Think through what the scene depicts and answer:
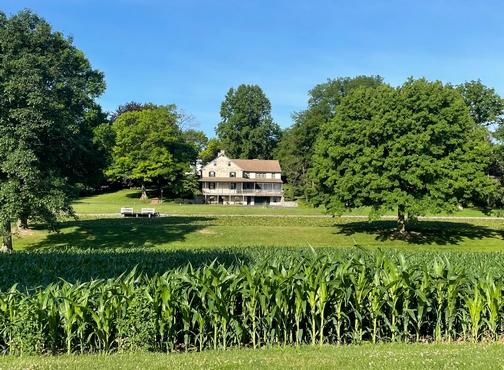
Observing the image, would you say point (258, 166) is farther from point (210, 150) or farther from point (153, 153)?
point (210, 150)

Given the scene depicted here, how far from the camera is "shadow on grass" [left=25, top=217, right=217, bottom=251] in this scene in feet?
79.1

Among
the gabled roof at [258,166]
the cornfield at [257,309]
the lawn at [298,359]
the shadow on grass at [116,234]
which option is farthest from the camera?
the gabled roof at [258,166]

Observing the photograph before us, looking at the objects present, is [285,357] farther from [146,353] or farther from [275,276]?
[146,353]

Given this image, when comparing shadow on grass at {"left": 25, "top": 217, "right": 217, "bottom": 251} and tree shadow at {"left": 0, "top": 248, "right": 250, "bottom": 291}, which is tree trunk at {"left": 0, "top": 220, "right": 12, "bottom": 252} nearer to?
shadow on grass at {"left": 25, "top": 217, "right": 217, "bottom": 251}

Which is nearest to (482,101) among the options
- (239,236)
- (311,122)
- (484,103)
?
(484,103)

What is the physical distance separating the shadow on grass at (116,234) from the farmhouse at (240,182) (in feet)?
125

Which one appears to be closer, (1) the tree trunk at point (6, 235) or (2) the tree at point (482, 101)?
(1) the tree trunk at point (6, 235)

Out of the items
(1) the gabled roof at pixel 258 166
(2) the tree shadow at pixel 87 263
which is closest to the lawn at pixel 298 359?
(2) the tree shadow at pixel 87 263

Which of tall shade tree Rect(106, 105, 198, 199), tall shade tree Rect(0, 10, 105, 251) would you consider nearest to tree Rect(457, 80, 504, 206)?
tall shade tree Rect(106, 105, 198, 199)

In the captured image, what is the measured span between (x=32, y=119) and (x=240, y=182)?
53.8 m

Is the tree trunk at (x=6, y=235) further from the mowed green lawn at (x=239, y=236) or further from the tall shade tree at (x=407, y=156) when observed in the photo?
the tall shade tree at (x=407, y=156)

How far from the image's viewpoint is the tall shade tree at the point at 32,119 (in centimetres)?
1922

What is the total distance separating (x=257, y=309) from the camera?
6598 millimetres

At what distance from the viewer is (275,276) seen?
6570 millimetres
